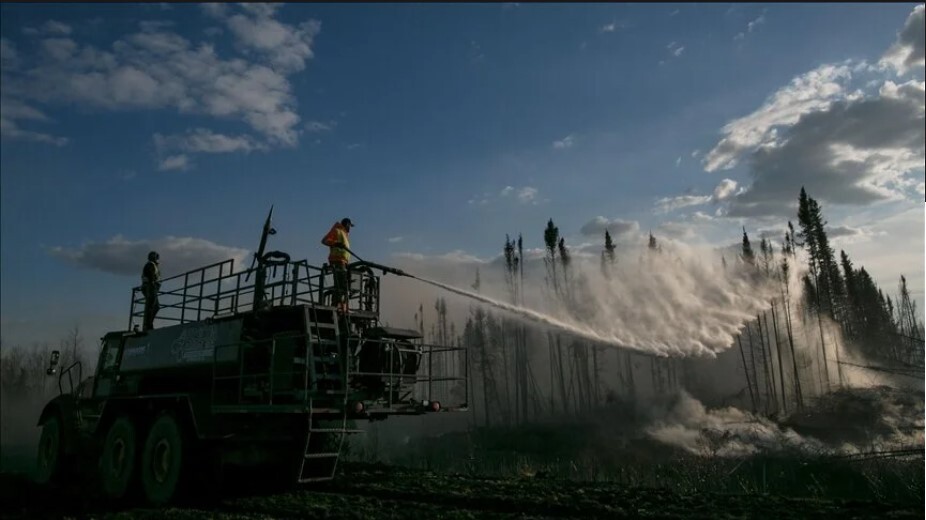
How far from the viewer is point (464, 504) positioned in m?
11.0

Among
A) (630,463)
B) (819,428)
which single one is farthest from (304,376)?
(819,428)

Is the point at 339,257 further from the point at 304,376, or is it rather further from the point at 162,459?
→ the point at 162,459

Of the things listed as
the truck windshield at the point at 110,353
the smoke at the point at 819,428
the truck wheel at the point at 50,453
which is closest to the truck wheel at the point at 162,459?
the truck windshield at the point at 110,353

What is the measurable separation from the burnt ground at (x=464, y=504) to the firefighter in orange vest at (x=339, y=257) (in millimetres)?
3918

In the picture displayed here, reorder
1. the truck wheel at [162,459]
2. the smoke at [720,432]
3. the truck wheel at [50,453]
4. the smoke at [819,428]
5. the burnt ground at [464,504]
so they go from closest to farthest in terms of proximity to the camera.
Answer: the burnt ground at [464,504], the truck wheel at [162,459], the truck wheel at [50,453], the smoke at [819,428], the smoke at [720,432]

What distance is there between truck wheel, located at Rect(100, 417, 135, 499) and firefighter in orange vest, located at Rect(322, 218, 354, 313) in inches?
201

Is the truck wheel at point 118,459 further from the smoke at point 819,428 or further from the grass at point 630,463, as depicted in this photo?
the smoke at point 819,428

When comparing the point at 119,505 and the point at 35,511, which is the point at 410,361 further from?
the point at 35,511

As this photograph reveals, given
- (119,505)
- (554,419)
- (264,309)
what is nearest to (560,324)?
(264,309)

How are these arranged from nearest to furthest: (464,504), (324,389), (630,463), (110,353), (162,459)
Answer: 1. (464,504)
2. (324,389)
3. (162,459)
4. (110,353)
5. (630,463)

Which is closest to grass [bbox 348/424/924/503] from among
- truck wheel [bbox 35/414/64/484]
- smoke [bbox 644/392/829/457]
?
smoke [bbox 644/392/829/457]

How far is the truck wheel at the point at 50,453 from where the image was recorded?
15.3 m

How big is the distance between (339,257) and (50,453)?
8.76m

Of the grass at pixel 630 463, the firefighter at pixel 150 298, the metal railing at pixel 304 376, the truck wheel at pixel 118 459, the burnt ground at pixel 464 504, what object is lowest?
the grass at pixel 630 463
